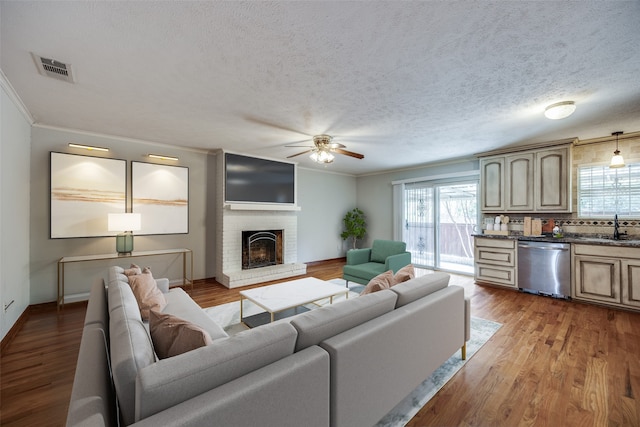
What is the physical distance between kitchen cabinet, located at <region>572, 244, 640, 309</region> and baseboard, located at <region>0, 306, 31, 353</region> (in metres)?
6.86

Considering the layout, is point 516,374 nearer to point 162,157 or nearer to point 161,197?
point 161,197

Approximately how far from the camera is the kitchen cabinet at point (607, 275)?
347 centimetres

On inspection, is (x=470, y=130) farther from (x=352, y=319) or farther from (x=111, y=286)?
(x=111, y=286)

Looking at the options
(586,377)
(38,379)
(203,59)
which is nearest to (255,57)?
(203,59)

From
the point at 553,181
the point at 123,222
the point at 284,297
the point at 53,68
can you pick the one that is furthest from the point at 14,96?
the point at 553,181

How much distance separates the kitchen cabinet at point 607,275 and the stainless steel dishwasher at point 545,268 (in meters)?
0.10

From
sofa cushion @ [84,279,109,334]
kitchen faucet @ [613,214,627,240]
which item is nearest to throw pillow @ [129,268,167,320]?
sofa cushion @ [84,279,109,334]

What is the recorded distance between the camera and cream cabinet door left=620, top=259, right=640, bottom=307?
3.44 m

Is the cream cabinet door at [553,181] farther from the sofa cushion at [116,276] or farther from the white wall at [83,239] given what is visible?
the white wall at [83,239]

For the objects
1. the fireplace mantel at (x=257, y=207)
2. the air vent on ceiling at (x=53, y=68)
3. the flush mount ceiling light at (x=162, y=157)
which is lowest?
the fireplace mantel at (x=257, y=207)

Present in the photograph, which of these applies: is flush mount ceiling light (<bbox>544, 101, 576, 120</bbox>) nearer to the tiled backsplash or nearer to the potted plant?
the tiled backsplash

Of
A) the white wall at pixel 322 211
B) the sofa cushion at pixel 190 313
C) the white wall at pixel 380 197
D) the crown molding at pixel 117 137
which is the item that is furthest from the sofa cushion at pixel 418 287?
the white wall at pixel 322 211

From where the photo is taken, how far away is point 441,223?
6016 millimetres

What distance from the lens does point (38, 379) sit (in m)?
2.10
